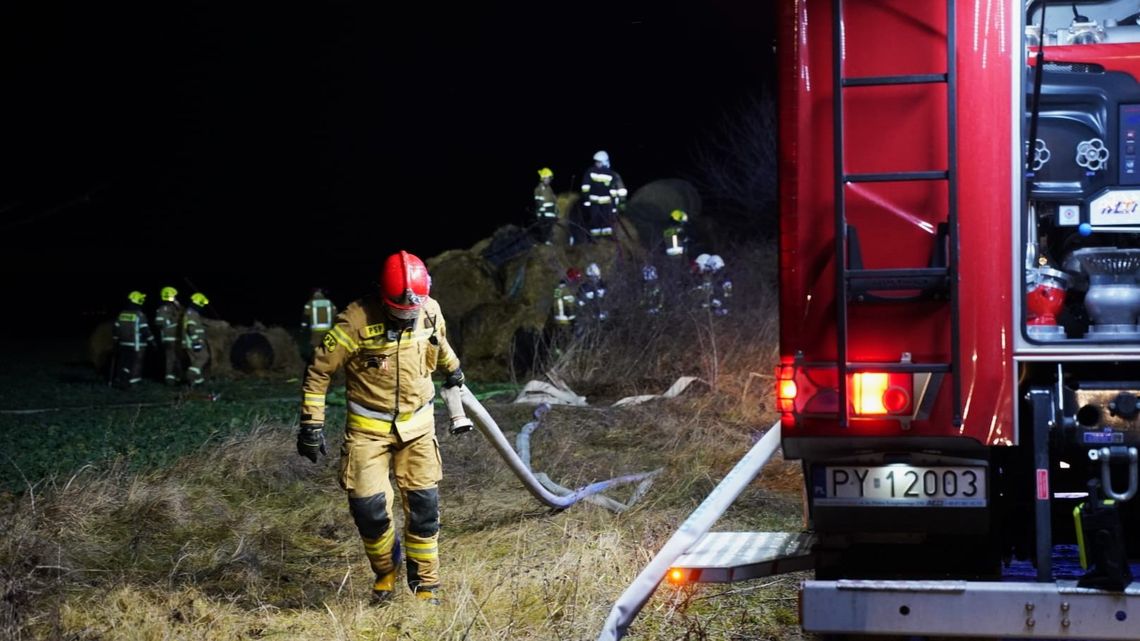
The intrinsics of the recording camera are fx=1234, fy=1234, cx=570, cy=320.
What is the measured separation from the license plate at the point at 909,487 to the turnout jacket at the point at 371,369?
94.0 inches

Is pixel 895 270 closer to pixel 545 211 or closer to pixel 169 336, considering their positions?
pixel 169 336

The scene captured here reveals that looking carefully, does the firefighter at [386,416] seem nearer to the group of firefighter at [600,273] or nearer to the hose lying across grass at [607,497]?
the hose lying across grass at [607,497]

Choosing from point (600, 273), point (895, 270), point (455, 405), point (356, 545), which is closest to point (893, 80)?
point (895, 270)

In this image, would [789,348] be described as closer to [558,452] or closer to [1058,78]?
[1058,78]

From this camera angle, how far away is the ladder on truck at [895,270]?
3.79m

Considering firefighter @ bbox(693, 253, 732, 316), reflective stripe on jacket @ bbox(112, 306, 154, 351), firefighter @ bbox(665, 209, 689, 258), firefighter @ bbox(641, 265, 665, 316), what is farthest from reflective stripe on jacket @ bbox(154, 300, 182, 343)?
firefighter @ bbox(693, 253, 732, 316)

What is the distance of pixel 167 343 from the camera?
16484 millimetres

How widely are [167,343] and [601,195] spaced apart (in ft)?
21.9

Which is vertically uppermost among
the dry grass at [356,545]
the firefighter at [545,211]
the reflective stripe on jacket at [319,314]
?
the firefighter at [545,211]

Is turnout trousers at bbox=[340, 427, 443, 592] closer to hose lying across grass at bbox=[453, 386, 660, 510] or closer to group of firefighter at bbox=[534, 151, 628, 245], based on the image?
hose lying across grass at bbox=[453, 386, 660, 510]

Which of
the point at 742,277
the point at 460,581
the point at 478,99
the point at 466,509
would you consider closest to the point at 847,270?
the point at 460,581

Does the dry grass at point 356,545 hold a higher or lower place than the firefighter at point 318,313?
lower

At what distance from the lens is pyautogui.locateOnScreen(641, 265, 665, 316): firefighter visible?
13.8m

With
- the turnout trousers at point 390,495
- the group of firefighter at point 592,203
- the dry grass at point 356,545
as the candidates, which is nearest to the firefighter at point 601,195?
the group of firefighter at point 592,203
